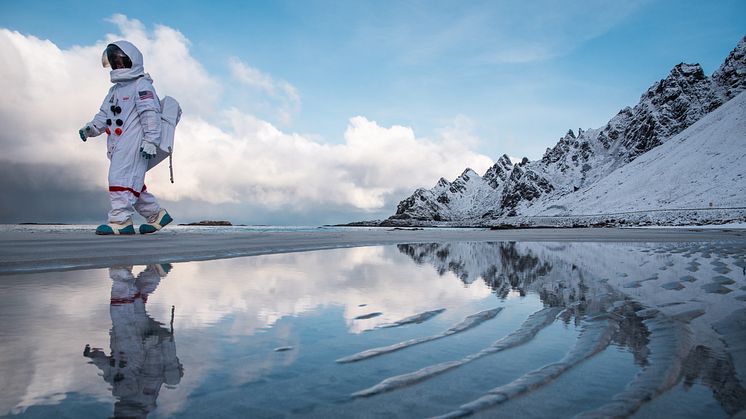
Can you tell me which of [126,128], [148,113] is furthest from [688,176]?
[126,128]

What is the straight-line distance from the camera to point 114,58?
12172mm

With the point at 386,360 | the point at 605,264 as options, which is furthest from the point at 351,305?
the point at 605,264

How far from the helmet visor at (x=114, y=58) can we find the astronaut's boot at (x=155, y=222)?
463cm

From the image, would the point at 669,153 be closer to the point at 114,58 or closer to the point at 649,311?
the point at 114,58

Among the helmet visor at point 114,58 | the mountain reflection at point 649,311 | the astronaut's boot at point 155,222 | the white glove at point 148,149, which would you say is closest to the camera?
A: the mountain reflection at point 649,311

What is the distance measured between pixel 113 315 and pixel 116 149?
1094 cm

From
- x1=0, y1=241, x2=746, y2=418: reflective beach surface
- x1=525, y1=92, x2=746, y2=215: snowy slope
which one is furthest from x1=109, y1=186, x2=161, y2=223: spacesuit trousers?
x1=525, y1=92, x2=746, y2=215: snowy slope

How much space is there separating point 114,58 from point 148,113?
2016 mm

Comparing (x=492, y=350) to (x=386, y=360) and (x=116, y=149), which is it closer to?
(x=386, y=360)

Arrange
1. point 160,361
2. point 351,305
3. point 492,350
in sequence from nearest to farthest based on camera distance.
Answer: point 160,361
point 492,350
point 351,305

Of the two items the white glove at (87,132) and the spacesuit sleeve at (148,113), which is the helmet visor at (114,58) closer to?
the spacesuit sleeve at (148,113)

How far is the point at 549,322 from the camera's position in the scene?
306 cm

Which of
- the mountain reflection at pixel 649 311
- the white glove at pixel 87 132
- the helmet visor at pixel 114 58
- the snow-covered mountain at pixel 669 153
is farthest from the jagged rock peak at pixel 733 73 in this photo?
the white glove at pixel 87 132

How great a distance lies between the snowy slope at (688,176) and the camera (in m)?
79.4
